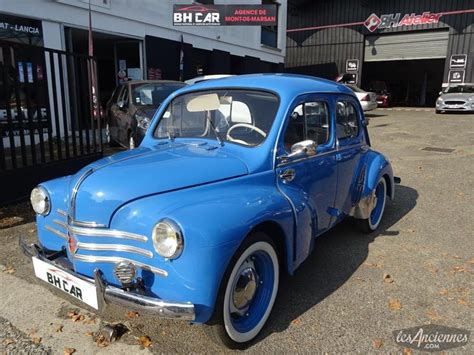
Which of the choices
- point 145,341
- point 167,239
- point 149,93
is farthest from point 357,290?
point 149,93

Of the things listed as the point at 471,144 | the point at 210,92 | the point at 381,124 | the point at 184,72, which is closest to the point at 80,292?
the point at 210,92

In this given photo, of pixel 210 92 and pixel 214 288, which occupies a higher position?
pixel 210 92

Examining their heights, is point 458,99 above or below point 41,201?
above

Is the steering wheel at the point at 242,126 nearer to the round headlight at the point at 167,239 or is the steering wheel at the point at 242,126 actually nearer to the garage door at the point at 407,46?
the round headlight at the point at 167,239

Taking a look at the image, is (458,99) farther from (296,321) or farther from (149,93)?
(296,321)

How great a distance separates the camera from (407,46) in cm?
2638

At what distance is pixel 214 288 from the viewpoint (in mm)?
2336

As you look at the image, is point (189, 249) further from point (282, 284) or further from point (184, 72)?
point (184, 72)

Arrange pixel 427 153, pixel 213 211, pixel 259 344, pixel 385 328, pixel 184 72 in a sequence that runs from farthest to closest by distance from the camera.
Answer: pixel 184 72
pixel 427 153
pixel 385 328
pixel 259 344
pixel 213 211

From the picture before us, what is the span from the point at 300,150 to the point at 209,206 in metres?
0.97

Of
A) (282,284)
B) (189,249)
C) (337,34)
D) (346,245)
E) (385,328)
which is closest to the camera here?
(189,249)

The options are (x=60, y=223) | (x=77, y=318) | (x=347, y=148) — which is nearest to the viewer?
(x=60, y=223)

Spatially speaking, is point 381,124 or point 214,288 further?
point 381,124

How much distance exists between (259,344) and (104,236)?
1.27 metres
